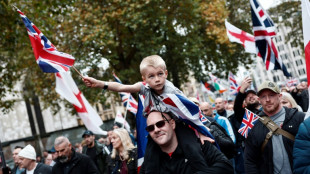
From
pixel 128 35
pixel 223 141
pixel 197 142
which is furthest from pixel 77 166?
pixel 128 35

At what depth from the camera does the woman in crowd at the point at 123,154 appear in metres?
6.02

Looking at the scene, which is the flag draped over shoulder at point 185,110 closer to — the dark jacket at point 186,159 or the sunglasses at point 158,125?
the dark jacket at point 186,159

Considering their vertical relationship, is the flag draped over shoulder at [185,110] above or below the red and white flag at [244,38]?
below

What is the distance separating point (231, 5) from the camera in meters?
25.5

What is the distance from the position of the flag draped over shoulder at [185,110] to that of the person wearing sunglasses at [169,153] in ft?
0.43

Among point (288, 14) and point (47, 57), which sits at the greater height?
point (288, 14)

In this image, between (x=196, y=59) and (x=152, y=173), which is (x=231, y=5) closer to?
(x=196, y=59)

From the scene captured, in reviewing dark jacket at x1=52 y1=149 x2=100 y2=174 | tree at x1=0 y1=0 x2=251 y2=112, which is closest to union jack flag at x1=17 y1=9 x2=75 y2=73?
dark jacket at x1=52 y1=149 x2=100 y2=174

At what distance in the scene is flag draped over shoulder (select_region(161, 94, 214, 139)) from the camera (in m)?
3.47

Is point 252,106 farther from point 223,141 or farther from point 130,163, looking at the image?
point 130,163

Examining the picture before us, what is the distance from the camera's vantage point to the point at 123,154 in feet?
20.4

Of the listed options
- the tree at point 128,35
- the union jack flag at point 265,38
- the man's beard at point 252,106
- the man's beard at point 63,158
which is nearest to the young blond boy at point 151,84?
the man's beard at point 252,106

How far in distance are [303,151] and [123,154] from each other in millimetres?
3663

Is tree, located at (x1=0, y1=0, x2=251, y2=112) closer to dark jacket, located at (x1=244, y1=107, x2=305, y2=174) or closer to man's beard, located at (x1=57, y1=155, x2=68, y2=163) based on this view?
man's beard, located at (x1=57, y1=155, x2=68, y2=163)
